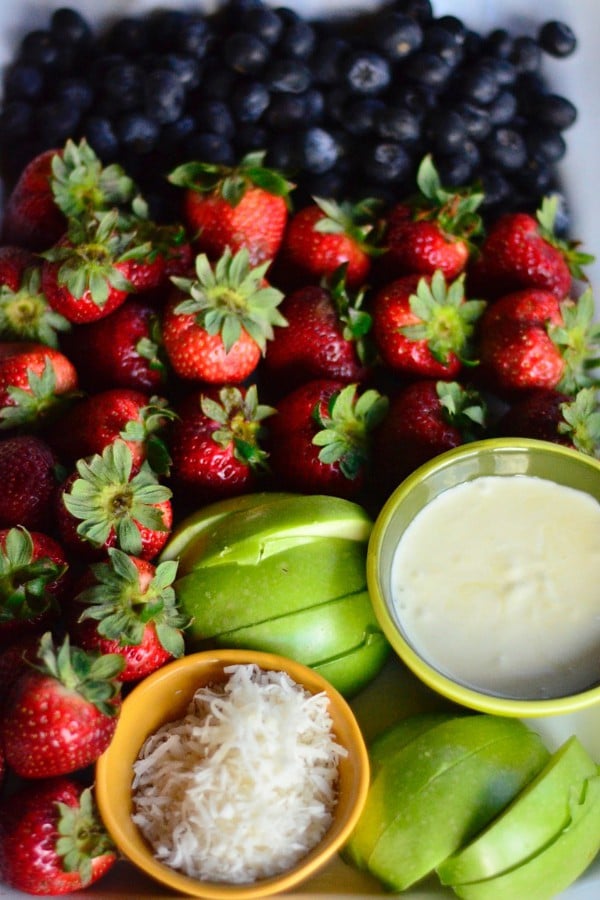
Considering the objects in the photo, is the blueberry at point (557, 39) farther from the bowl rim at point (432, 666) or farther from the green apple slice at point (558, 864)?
the green apple slice at point (558, 864)

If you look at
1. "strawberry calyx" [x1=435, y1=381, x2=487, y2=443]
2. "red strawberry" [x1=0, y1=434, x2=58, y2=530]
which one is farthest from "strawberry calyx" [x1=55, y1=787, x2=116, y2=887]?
"strawberry calyx" [x1=435, y1=381, x2=487, y2=443]

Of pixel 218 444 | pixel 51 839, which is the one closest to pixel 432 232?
pixel 218 444

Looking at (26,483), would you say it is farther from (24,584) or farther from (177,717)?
(177,717)

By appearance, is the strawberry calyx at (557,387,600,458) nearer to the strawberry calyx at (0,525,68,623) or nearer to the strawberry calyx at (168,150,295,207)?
the strawberry calyx at (168,150,295,207)

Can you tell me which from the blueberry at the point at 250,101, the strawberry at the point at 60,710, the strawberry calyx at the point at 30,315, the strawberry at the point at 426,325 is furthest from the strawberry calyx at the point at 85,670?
the blueberry at the point at 250,101

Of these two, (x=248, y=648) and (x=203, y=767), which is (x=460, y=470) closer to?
(x=248, y=648)

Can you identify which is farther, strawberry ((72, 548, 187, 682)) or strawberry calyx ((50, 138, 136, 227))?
strawberry calyx ((50, 138, 136, 227))
